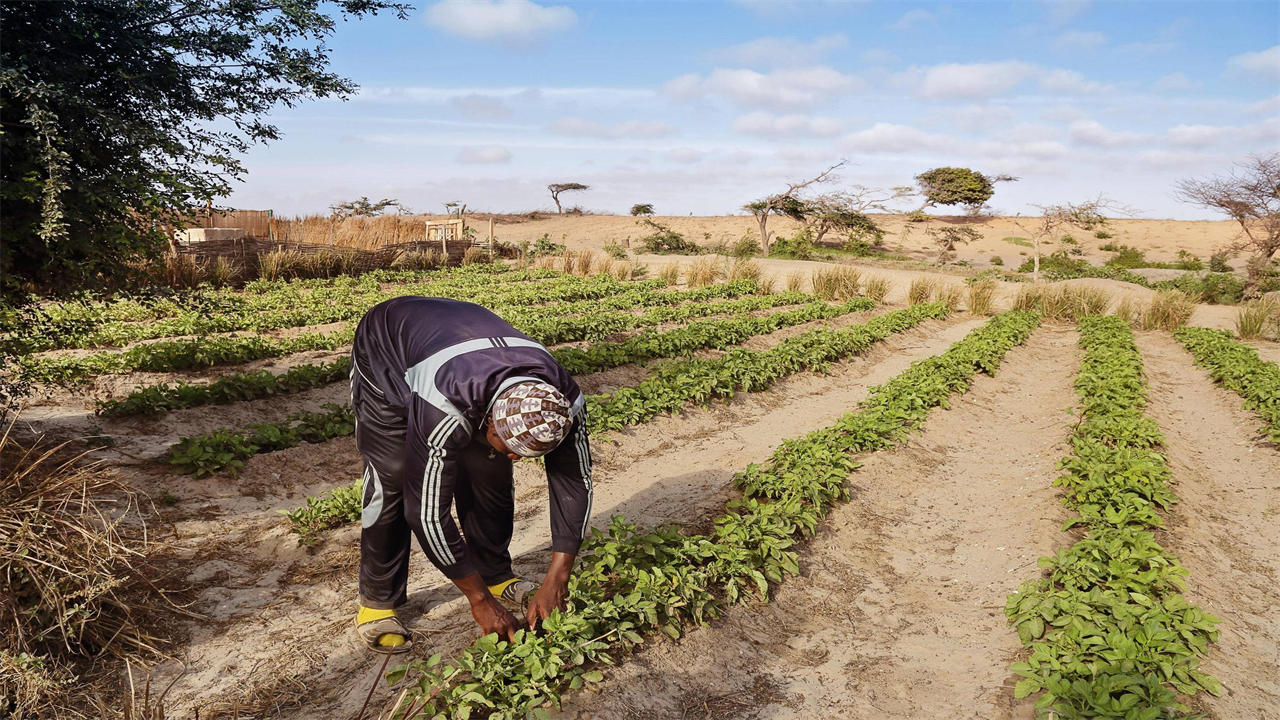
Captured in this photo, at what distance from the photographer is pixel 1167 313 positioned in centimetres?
1402

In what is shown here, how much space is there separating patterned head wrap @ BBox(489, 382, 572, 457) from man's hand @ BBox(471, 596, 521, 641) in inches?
26.7

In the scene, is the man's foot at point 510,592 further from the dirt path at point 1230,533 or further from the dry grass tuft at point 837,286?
the dry grass tuft at point 837,286

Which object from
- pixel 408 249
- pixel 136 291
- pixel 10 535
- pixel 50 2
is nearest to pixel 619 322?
pixel 136 291

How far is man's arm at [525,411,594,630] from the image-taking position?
275 cm

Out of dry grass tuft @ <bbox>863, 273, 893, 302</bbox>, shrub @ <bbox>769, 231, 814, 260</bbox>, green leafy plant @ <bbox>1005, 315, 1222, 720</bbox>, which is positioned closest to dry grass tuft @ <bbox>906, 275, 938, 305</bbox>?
dry grass tuft @ <bbox>863, 273, 893, 302</bbox>

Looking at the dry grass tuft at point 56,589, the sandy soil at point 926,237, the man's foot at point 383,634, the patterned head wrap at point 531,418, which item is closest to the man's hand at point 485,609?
the patterned head wrap at point 531,418

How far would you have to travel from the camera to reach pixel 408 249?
2070 cm

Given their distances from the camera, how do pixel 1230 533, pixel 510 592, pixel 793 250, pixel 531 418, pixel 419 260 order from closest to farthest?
pixel 531 418 < pixel 510 592 < pixel 1230 533 < pixel 419 260 < pixel 793 250

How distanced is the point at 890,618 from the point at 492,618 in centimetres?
227

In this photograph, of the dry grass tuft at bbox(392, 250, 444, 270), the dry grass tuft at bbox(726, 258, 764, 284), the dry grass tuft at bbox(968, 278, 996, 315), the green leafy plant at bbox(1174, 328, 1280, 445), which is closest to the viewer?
the green leafy plant at bbox(1174, 328, 1280, 445)

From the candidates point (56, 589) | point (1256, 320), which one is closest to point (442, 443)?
point (56, 589)

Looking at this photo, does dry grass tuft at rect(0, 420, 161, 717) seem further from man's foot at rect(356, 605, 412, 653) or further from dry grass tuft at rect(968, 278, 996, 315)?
dry grass tuft at rect(968, 278, 996, 315)

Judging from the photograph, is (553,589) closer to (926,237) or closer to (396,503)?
(396,503)

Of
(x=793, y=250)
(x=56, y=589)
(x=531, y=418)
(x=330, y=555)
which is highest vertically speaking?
(x=793, y=250)
